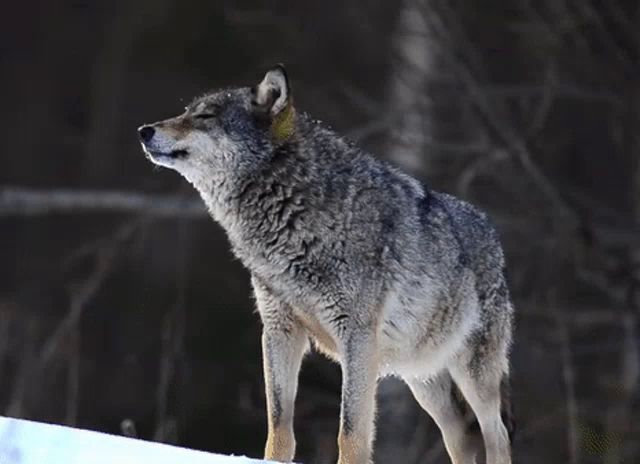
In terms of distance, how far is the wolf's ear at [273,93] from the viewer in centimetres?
606

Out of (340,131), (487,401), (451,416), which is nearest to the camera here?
(487,401)

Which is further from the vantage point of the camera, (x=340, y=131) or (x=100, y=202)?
(x=100, y=202)

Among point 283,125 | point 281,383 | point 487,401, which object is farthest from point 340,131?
point 281,383

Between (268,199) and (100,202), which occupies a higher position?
(100,202)

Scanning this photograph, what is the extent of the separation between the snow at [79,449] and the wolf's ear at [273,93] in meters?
1.76

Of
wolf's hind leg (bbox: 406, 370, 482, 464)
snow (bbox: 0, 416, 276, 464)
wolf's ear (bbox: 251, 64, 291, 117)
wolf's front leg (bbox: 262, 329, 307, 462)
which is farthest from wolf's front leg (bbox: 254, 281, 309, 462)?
snow (bbox: 0, 416, 276, 464)

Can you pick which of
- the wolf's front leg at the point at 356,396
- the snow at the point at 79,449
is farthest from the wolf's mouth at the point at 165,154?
the snow at the point at 79,449

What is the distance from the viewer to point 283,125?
615 centimetres

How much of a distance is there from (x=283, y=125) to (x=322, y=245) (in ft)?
1.75

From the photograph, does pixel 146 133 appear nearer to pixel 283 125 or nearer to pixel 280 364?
pixel 283 125

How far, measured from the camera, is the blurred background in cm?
1165

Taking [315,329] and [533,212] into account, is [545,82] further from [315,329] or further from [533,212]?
[315,329]

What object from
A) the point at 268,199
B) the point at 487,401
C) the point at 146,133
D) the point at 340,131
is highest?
the point at 340,131

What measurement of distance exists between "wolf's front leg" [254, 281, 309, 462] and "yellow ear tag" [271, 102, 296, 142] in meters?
0.57
